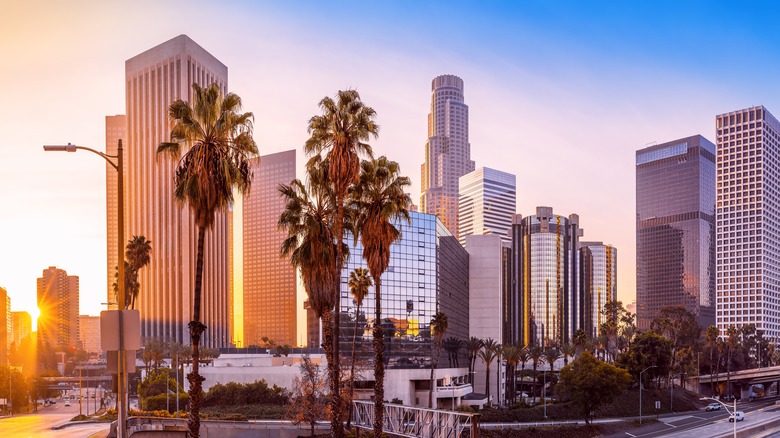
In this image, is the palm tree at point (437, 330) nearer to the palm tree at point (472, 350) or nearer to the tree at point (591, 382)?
the palm tree at point (472, 350)

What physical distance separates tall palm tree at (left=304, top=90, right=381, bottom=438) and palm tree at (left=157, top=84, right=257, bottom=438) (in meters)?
6.29

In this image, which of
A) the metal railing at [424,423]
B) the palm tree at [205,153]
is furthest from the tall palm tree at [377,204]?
the palm tree at [205,153]

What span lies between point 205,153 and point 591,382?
7141 centimetres

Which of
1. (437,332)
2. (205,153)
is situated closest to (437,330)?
(437,332)

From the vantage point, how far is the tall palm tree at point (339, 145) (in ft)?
122

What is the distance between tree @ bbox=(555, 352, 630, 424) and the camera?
89.8m

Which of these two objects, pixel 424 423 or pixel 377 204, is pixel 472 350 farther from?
pixel 377 204

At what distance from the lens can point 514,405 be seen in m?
102

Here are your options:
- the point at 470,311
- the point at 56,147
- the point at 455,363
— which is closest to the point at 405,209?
the point at 56,147

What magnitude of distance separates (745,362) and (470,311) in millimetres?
95806

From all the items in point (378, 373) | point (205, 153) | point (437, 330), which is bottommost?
point (437, 330)

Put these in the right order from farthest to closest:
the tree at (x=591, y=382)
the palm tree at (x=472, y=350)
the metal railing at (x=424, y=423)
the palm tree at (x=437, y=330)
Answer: the palm tree at (x=472, y=350)
the palm tree at (x=437, y=330)
the tree at (x=591, y=382)
the metal railing at (x=424, y=423)

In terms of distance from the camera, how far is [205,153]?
30.5 metres

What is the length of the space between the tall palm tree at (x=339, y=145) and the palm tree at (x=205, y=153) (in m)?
6.29
